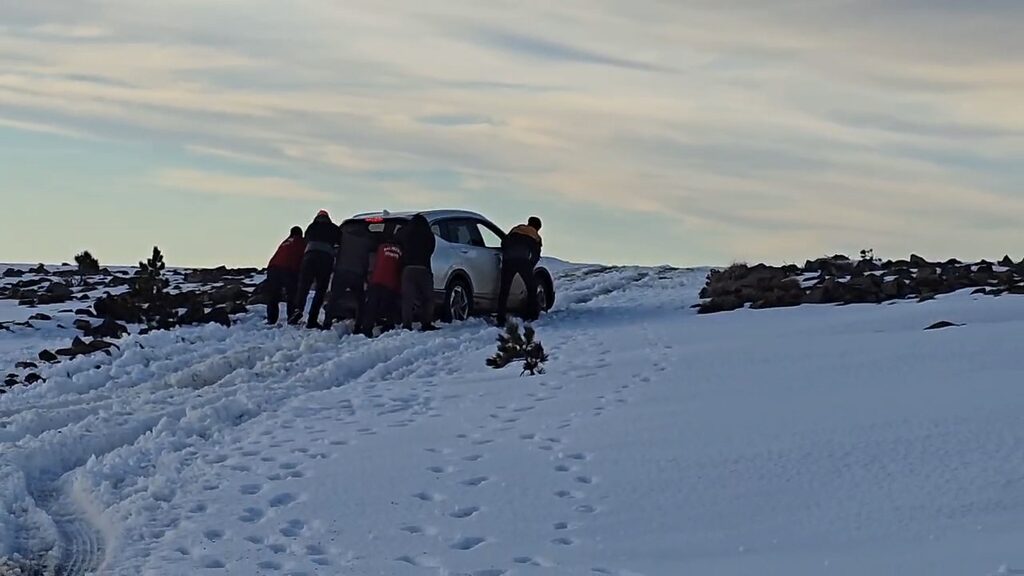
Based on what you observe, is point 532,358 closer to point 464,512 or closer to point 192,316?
point 464,512

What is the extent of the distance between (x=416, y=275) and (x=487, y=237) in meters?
2.51

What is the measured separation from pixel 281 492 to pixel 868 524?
3.23 metres

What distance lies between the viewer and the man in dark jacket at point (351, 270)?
17.1 m

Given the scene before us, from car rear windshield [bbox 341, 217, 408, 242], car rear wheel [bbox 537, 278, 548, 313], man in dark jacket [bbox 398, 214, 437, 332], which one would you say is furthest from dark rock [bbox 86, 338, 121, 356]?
car rear wheel [bbox 537, 278, 548, 313]

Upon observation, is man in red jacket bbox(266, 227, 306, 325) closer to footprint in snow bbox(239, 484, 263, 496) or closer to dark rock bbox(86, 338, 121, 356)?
dark rock bbox(86, 338, 121, 356)

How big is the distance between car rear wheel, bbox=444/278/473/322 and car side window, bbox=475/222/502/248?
97cm

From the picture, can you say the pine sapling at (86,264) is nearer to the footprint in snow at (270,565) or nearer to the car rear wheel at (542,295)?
the car rear wheel at (542,295)

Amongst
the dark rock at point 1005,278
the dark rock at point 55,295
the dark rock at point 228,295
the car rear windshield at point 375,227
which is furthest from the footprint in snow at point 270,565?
the dark rock at point 55,295

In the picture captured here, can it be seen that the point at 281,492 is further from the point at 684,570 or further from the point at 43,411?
the point at 43,411

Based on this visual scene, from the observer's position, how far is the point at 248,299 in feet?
70.2

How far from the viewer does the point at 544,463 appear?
299 inches

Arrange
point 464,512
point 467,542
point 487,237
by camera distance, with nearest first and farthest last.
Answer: point 467,542, point 464,512, point 487,237

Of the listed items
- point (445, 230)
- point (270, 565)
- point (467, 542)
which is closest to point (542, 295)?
point (445, 230)

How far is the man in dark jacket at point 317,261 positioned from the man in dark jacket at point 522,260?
2.50 meters
